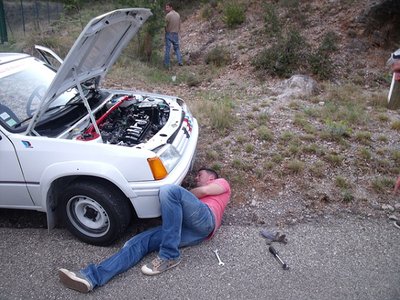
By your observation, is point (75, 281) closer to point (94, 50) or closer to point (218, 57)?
point (94, 50)

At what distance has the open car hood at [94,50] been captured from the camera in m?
3.34

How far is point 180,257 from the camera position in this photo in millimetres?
3500

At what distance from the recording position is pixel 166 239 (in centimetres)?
337

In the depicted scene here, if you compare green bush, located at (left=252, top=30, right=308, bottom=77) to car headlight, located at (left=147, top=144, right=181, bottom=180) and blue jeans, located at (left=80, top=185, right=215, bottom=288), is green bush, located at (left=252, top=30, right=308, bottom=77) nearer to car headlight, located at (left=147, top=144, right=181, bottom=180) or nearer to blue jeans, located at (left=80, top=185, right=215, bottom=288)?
car headlight, located at (left=147, top=144, right=181, bottom=180)

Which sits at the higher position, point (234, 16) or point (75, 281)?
point (234, 16)

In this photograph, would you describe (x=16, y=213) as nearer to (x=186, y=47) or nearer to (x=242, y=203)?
(x=242, y=203)

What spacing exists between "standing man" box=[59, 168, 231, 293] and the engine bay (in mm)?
745

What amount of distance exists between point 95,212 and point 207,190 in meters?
1.04

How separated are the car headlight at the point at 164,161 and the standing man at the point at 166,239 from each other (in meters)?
0.14

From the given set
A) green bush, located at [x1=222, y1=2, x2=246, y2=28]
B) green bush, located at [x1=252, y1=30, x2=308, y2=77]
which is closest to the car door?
green bush, located at [x1=252, y1=30, x2=308, y2=77]

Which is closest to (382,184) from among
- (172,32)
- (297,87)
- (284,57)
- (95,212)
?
(95,212)

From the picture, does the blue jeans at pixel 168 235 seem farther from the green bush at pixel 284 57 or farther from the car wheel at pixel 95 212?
the green bush at pixel 284 57

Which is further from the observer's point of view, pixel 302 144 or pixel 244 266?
pixel 302 144

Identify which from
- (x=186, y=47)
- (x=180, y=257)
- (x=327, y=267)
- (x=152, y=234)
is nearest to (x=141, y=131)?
(x=152, y=234)
